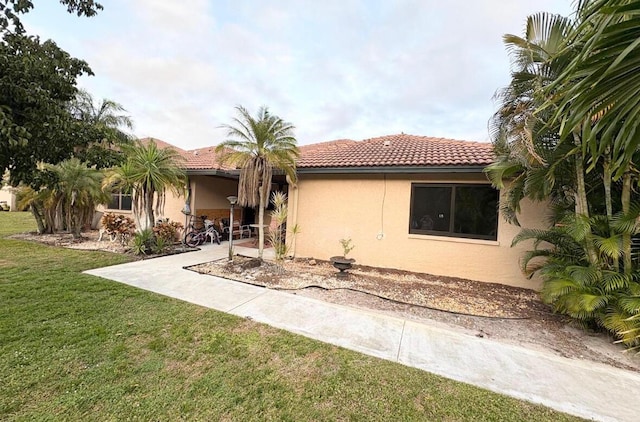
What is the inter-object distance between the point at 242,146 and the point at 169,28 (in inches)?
250

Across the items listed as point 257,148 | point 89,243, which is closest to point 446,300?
point 257,148

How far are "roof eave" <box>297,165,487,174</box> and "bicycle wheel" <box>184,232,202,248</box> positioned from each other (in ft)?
17.1

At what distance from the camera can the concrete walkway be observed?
2.81 metres

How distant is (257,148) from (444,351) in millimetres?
6277

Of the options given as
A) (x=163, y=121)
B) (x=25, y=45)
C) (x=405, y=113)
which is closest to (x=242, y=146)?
(x=25, y=45)

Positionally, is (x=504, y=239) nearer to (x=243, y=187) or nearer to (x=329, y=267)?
(x=329, y=267)

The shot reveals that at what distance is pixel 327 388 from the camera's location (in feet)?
9.03

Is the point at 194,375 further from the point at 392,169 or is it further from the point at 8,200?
the point at 8,200

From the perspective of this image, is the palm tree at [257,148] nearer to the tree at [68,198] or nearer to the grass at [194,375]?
the grass at [194,375]

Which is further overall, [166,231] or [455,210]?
[166,231]

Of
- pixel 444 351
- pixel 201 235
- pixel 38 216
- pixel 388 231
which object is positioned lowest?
pixel 444 351

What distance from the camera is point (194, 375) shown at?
285 cm

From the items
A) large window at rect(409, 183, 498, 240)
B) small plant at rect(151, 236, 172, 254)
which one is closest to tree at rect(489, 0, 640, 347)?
large window at rect(409, 183, 498, 240)

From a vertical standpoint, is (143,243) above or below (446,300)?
above
